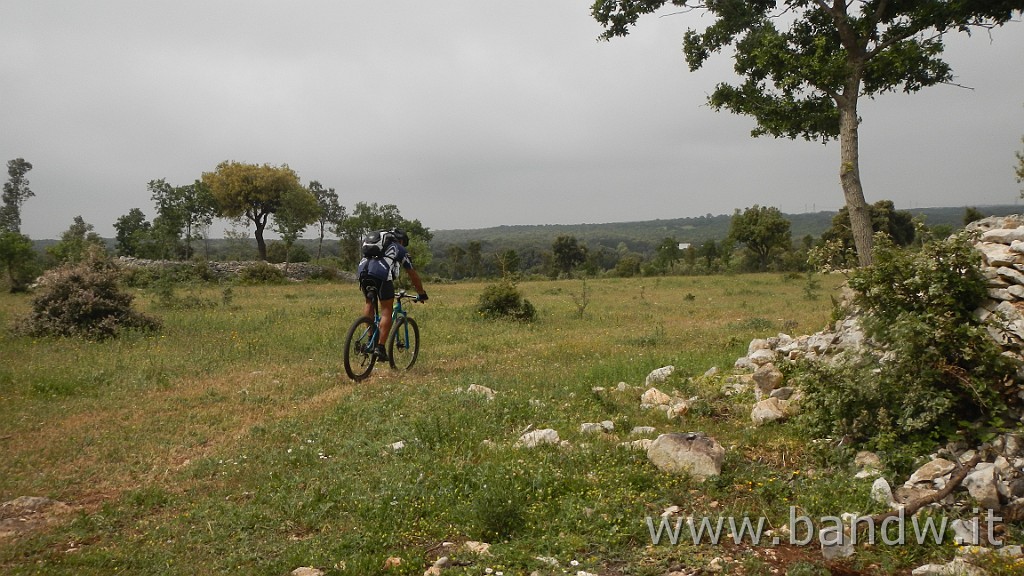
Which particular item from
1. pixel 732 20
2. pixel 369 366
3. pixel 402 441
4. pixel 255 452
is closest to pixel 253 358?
pixel 369 366

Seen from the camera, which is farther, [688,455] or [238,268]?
[238,268]

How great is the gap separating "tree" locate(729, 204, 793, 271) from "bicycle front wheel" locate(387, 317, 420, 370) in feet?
160

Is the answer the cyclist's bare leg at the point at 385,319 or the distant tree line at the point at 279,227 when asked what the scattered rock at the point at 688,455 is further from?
the distant tree line at the point at 279,227

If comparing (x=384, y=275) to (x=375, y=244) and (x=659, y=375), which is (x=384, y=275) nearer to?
(x=375, y=244)

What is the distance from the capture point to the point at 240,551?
4043 mm

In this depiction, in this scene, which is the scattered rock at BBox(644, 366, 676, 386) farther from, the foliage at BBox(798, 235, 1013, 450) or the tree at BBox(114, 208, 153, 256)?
the tree at BBox(114, 208, 153, 256)

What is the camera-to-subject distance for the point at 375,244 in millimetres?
8953

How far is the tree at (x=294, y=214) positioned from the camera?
42.7 metres

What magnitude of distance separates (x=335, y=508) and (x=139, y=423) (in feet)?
12.6

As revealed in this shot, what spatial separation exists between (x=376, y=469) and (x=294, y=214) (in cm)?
4449

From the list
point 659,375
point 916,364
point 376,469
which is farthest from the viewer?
point 659,375

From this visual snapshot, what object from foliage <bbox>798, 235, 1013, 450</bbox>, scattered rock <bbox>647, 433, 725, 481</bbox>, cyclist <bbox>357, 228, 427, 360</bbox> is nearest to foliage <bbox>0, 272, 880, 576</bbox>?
scattered rock <bbox>647, 433, 725, 481</bbox>

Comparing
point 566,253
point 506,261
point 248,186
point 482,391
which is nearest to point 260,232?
point 248,186

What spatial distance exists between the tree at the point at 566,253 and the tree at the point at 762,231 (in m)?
20.8
